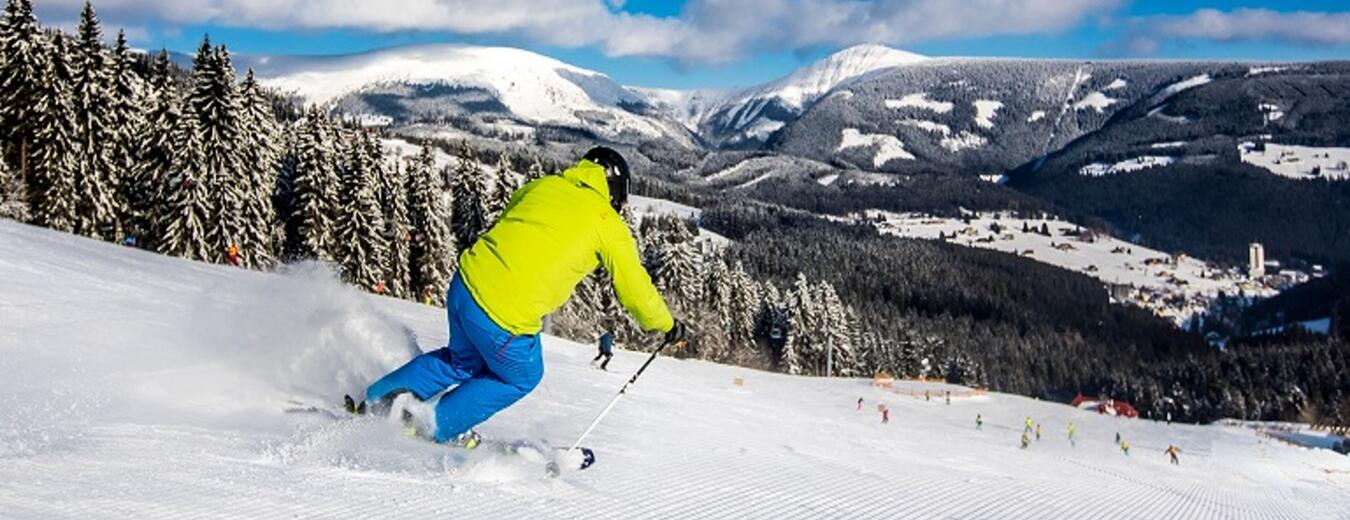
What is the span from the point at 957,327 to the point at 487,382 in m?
144

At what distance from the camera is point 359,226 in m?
43.3

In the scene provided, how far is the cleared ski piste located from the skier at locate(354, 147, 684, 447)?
56 centimetres

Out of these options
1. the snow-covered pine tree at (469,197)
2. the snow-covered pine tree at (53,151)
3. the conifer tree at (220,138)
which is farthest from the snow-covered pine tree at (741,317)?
the snow-covered pine tree at (53,151)

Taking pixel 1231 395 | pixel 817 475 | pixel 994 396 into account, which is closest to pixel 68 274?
pixel 817 475

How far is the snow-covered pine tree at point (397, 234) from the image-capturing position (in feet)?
153

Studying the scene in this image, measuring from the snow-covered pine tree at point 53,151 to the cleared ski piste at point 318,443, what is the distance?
23.9 metres

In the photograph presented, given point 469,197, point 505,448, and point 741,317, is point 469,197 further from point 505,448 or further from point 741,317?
point 505,448

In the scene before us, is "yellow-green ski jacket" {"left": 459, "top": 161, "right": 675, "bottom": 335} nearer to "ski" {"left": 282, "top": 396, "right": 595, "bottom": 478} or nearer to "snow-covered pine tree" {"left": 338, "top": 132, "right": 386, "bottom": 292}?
"ski" {"left": 282, "top": 396, "right": 595, "bottom": 478}

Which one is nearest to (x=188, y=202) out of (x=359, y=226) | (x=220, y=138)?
(x=220, y=138)

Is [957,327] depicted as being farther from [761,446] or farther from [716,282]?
[761,446]

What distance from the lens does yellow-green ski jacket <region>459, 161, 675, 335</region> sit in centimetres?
599

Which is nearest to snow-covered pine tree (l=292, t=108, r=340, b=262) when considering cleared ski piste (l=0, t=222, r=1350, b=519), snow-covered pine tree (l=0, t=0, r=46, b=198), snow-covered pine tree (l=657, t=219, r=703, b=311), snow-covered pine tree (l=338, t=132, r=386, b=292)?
snow-covered pine tree (l=338, t=132, r=386, b=292)

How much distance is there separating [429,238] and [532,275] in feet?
145

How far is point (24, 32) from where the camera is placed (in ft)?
119
